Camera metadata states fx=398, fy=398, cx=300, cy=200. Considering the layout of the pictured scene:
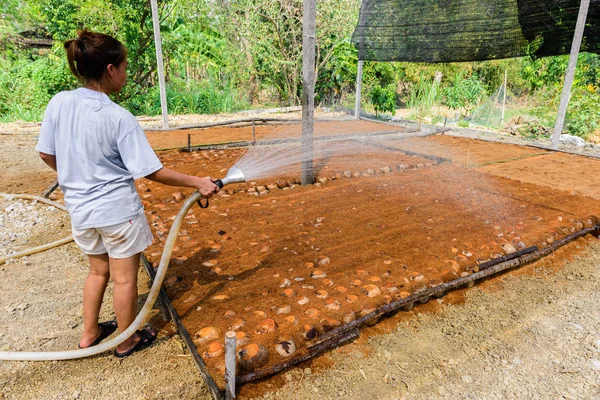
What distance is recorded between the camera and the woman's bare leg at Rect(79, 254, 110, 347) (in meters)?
2.10

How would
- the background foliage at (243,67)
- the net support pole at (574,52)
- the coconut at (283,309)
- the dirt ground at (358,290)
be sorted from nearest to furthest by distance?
the dirt ground at (358,290), the coconut at (283,309), the net support pole at (574,52), the background foliage at (243,67)

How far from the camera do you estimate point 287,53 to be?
Answer: 44.9ft

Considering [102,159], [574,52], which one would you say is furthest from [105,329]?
[574,52]

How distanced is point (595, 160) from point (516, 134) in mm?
2685

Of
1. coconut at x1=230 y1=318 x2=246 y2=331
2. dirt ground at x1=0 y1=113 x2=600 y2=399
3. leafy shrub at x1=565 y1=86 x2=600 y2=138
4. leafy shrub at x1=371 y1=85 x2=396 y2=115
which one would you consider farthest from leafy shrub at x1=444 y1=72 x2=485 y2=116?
coconut at x1=230 y1=318 x2=246 y2=331

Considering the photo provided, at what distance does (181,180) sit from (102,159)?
363 millimetres

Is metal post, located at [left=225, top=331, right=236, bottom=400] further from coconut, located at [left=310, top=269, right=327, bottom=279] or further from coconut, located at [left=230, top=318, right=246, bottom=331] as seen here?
coconut, located at [left=310, top=269, right=327, bottom=279]

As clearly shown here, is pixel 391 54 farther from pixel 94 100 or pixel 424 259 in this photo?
pixel 94 100

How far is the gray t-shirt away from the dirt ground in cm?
84

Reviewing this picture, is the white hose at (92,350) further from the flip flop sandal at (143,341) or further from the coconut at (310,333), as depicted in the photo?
the coconut at (310,333)

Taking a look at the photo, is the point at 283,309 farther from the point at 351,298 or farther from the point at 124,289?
the point at 124,289

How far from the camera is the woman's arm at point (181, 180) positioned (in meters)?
1.87

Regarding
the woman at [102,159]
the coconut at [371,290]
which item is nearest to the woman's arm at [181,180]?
the woman at [102,159]

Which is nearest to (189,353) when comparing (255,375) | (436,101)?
(255,375)
